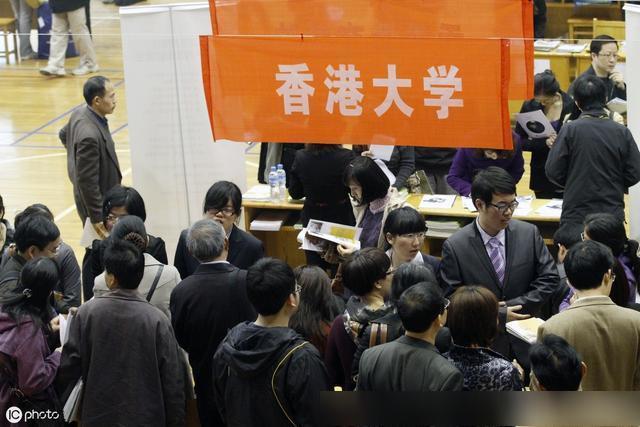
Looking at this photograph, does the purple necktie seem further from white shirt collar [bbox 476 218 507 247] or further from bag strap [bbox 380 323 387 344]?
bag strap [bbox 380 323 387 344]

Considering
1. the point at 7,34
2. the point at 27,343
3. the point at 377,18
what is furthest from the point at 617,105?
the point at 7,34

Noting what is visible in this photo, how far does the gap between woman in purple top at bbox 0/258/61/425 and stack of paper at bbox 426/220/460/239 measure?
3132mm

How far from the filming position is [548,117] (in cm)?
739

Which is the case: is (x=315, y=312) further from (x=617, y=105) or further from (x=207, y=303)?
(x=617, y=105)

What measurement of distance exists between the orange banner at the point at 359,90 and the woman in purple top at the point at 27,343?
1956 millimetres

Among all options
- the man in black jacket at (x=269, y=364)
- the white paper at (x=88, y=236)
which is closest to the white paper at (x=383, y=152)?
the white paper at (x=88, y=236)

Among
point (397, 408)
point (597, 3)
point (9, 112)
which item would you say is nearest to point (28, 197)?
point (9, 112)

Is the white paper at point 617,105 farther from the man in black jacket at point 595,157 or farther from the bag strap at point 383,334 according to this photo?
the bag strap at point 383,334

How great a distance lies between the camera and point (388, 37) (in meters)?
5.46

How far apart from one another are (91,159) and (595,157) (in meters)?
3.19

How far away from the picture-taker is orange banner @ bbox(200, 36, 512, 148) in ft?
17.8

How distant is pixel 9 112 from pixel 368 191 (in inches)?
305

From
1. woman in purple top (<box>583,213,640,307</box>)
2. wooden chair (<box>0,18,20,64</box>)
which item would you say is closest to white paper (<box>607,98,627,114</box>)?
woman in purple top (<box>583,213,640,307</box>)

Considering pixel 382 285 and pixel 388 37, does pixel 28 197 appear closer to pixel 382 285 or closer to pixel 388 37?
pixel 388 37
